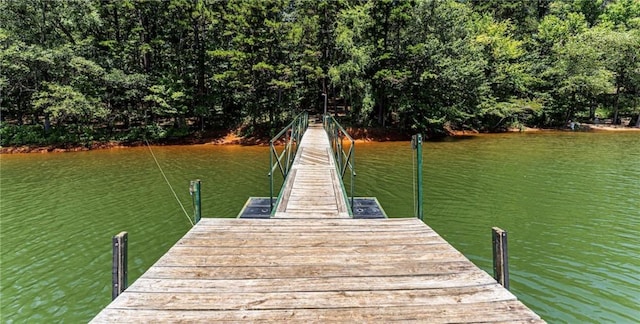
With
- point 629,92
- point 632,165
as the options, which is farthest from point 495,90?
point 632,165

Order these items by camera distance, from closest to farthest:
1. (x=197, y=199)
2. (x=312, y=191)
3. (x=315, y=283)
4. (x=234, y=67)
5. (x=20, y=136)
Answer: (x=315, y=283)
(x=197, y=199)
(x=312, y=191)
(x=20, y=136)
(x=234, y=67)

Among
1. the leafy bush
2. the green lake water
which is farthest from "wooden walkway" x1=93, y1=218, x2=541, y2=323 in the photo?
the leafy bush

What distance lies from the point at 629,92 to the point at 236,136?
36529 mm

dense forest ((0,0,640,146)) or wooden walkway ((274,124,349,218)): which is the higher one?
dense forest ((0,0,640,146))

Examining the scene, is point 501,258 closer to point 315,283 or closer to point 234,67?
point 315,283

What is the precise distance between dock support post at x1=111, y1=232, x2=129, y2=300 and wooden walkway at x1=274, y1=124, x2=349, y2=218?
2.39 metres

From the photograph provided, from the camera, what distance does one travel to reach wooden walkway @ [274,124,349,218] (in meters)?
5.36

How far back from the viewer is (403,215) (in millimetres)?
7855

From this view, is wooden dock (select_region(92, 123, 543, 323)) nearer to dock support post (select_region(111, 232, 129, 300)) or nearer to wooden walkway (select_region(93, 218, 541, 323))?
wooden walkway (select_region(93, 218, 541, 323))

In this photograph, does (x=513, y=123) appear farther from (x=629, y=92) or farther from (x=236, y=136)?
(x=236, y=136)

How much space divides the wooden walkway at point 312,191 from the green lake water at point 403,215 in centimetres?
177

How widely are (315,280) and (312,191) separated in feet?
12.6

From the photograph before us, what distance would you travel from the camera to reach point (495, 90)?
30078 mm

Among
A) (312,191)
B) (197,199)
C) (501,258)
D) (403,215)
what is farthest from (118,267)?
(403,215)
